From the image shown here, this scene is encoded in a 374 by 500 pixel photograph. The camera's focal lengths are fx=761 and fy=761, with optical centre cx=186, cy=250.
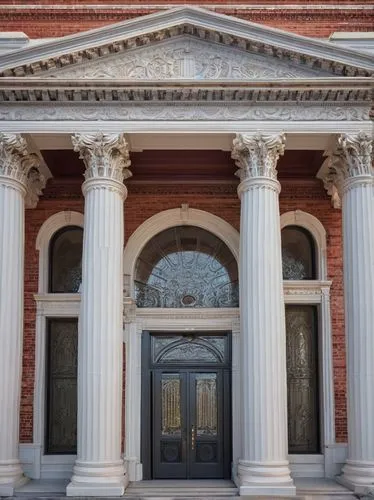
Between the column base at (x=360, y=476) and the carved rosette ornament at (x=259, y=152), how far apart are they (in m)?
5.43

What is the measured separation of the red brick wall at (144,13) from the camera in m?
17.4

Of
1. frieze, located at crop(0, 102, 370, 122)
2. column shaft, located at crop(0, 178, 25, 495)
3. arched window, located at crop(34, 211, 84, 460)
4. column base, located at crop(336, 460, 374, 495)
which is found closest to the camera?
column base, located at crop(336, 460, 374, 495)

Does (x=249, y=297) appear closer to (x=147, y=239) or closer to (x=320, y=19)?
(x=147, y=239)

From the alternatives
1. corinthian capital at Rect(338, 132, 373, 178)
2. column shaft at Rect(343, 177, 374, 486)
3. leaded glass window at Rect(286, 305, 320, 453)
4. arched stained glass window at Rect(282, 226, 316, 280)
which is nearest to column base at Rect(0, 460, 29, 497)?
leaded glass window at Rect(286, 305, 320, 453)

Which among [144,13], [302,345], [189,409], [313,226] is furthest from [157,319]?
[144,13]

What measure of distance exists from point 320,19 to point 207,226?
17.9 ft

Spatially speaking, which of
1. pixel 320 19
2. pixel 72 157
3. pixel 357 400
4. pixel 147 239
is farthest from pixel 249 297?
pixel 320 19

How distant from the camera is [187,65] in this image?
14.9 meters

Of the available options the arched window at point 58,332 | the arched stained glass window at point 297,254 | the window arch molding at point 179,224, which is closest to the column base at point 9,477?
the arched window at point 58,332

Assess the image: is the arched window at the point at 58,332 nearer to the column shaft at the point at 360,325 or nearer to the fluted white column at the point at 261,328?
the fluted white column at the point at 261,328

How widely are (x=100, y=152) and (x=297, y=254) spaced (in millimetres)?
5661

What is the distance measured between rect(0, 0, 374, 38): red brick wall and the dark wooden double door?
24.2ft

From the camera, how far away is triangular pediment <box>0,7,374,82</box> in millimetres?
14445

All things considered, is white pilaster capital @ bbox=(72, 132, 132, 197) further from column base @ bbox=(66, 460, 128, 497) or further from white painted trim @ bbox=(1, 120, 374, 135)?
column base @ bbox=(66, 460, 128, 497)
